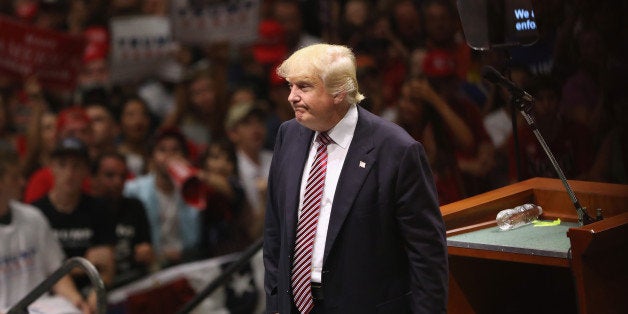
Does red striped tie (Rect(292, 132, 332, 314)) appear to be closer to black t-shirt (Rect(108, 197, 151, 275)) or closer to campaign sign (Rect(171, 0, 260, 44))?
black t-shirt (Rect(108, 197, 151, 275))

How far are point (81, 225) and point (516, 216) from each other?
11.9 ft

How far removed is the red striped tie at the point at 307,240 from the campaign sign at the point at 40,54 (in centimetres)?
524

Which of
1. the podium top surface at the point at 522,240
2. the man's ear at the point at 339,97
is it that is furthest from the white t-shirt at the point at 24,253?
the man's ear at the point at 339,97

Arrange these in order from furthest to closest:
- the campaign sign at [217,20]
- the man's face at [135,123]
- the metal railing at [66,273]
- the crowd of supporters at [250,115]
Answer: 1. the campaign sign at [217,20]
2. the man's face at [135,123]
3. the crowd of supporters at [250,115]
4. the metal railing at [66,273]

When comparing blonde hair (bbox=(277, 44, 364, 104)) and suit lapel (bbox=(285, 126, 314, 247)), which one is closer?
blonde hair (bbox=(277, 44, 364, 104))

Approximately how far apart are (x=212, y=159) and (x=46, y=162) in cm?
125

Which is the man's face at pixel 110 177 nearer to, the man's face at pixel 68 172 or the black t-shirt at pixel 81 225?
the black t-shirt at pixel 81 225

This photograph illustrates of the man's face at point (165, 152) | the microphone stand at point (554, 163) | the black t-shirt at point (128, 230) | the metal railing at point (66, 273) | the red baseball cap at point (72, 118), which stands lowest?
the black t-shirt at point (128, 230)

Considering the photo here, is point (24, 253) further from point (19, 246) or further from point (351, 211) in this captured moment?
point (351, 211)

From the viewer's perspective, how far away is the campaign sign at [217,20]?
8.61 metres

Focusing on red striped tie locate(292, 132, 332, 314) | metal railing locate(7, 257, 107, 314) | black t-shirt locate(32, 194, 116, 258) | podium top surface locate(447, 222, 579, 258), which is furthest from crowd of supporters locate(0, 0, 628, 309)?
red striped tie locate(292, 132, 332, 314)

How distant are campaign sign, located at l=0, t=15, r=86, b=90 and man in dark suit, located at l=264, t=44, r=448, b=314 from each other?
517cm

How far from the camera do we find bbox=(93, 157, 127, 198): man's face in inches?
274

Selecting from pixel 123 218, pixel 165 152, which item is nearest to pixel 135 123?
pixel 165 152
